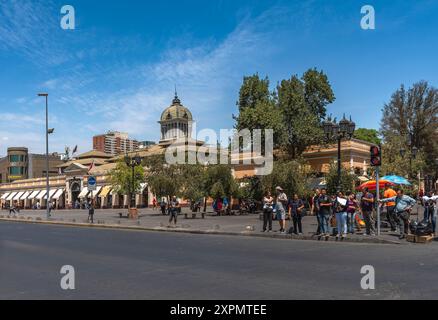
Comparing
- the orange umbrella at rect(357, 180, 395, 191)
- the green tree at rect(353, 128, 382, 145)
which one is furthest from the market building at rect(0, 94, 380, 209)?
the green tree at rect(353, 128, 382, 145)

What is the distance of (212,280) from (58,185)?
3270 inches

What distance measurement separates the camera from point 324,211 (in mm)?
17172

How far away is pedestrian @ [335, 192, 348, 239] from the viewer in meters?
16.8

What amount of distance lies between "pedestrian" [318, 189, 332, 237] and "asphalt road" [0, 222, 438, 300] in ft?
5.70

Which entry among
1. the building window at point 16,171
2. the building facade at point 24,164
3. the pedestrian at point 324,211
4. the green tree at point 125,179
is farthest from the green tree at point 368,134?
the building window at point 16,171

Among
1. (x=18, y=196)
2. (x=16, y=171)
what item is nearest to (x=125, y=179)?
(x=18, y=196)

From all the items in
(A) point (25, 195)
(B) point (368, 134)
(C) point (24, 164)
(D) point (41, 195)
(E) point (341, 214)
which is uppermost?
(B) point (368, 134)

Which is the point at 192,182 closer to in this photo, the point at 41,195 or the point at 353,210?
the point at 353,210

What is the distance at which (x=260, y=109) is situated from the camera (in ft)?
143

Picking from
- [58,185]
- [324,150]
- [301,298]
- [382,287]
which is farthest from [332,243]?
[58,185]

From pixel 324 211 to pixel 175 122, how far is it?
253 ft

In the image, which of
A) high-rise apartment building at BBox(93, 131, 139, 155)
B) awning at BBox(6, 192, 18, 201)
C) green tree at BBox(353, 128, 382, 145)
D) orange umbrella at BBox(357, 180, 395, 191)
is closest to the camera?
orange umbrella at BBox(357, 180, 395, 191)

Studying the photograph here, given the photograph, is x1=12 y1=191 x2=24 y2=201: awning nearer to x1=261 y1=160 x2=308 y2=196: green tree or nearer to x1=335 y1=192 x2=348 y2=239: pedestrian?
x1=261 y1=160 x2=308 y2=196: green tree

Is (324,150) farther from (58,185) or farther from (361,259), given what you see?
(58,185)
